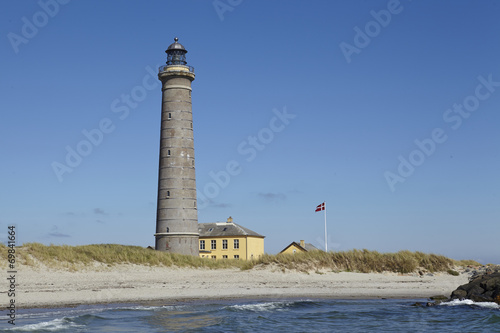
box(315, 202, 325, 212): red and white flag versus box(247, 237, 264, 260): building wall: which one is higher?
box(315, 202, 325, 212): red and white flag

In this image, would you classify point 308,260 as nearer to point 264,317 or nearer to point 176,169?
point 264,317

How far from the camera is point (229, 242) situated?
5781 cm

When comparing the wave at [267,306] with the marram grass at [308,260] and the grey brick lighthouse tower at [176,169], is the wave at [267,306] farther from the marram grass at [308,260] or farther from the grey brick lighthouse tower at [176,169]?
the grey brick lighthouse tower at [176,169]

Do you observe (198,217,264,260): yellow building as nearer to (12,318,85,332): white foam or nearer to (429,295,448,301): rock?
(429,295,448,301): rock

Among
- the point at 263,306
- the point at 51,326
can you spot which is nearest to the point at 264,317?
the point at 263,306

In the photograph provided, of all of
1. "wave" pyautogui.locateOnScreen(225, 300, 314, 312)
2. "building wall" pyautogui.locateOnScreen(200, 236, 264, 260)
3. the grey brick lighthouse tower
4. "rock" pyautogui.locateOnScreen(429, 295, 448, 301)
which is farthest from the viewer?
"building wall" pyautogui.locateOnScreen(200, 236, 264, 260)

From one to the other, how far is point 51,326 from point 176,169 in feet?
92.8

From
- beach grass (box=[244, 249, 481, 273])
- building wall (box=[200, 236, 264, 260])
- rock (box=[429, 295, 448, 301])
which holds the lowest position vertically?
rock (box=[429, 295, 448, 301])

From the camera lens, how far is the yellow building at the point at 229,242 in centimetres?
5747

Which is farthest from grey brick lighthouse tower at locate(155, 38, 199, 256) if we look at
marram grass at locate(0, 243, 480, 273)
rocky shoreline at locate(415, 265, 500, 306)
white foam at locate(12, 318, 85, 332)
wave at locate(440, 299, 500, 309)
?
white foam at locate(12, 318, 85, 332)

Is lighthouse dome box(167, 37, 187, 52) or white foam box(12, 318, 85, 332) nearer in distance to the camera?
white foam box(12, 318, 85, 332)

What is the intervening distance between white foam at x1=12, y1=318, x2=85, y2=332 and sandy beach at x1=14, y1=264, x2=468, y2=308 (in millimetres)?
3467

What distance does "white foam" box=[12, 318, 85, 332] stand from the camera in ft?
49.1

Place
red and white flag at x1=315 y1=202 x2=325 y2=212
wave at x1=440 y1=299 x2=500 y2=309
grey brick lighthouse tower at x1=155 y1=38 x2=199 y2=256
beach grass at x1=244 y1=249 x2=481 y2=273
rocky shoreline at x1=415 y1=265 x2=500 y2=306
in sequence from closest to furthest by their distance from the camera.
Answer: wave at x1=440 y1=299 x2=500 y2=309
rocky shoreline at x1=415 y1=265 x2=500 y2=306
beach grass at x1=244 y1=249 x2=481 y2=273
red and white flag at x1=315 y1=202 x2=325 y2=212
grey brick lighthouse tower at x1=155 y1=38 x2=199 y2=256
